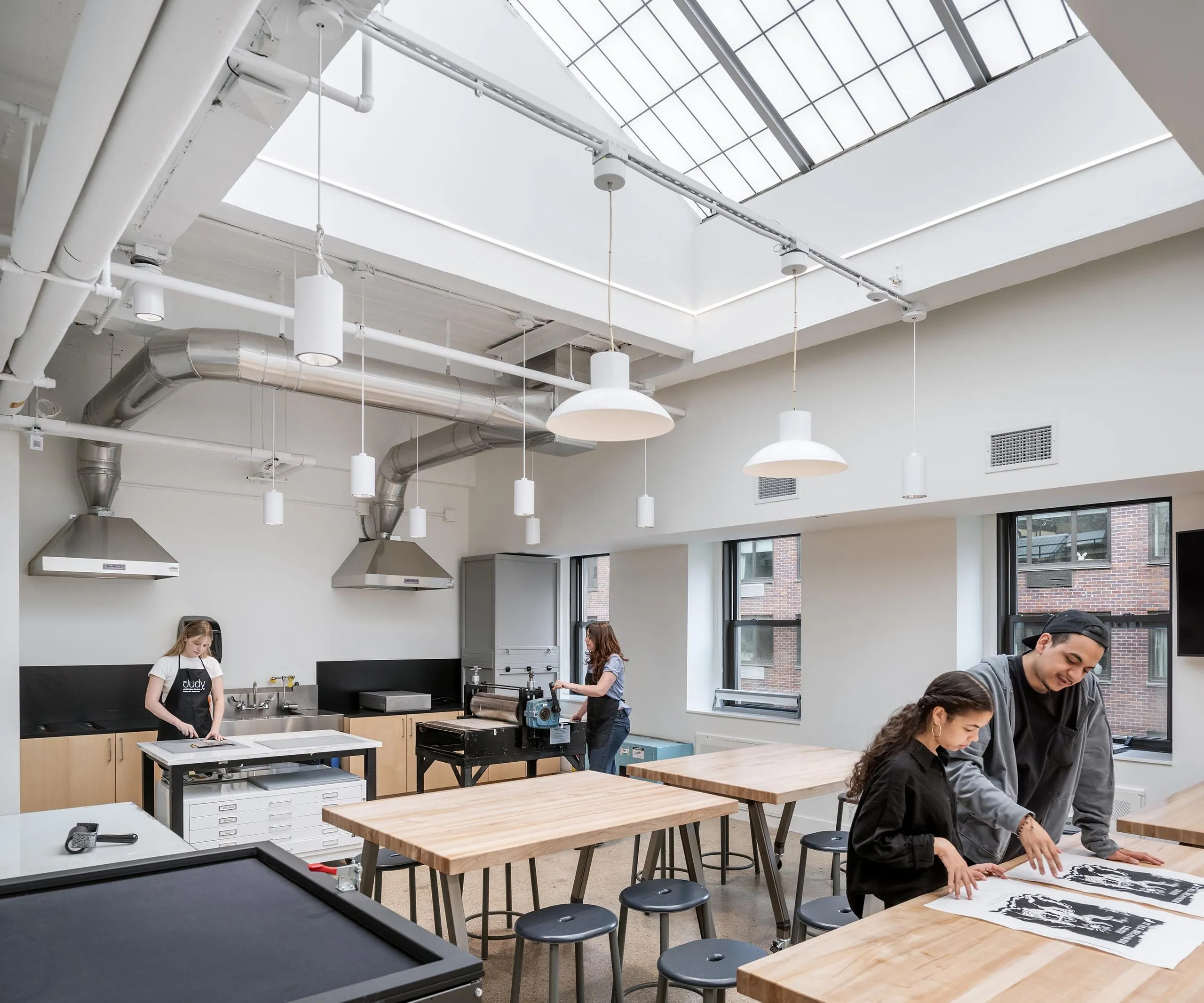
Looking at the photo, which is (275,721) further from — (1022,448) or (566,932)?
(1022,448)

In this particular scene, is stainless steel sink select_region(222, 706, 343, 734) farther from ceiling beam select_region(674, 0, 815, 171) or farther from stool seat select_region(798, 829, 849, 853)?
ceiling beam select_region(674, 0, 815, 171)

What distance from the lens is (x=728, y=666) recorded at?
755 cm

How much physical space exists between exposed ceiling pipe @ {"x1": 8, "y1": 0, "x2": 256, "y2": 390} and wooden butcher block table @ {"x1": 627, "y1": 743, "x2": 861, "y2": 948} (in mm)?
3205

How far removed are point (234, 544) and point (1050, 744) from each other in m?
6.75

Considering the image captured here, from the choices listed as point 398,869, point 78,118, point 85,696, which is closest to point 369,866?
point 398,869

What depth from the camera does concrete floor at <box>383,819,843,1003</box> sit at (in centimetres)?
375

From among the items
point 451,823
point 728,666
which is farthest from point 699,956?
point 728,666

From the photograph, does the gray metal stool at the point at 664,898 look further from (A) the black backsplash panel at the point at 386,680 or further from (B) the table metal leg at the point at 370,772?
(A) the black backsplash panel at the point at 386,680

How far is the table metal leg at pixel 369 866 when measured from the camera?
10.9ft

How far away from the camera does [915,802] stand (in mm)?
2158

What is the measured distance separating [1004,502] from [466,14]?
4043 mm

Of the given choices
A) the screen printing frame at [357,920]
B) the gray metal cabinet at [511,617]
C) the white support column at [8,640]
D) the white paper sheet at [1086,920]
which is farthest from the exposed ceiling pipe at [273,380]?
the white paper sheet at [1086,920]

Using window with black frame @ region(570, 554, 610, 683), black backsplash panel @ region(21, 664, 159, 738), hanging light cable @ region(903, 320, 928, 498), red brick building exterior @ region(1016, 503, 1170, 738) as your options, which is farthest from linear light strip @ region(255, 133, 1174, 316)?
black backsplash panel @ region(21, 664, 159, 738)

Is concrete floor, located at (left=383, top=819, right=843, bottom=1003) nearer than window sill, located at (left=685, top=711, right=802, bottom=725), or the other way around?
concrete floor, located at (left=383, top=819, right=843, bottom=1003)
